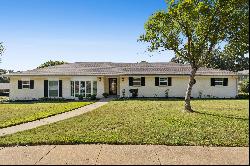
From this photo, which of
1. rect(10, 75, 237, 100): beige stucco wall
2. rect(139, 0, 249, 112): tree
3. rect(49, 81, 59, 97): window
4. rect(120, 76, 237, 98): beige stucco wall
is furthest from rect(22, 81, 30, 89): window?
rect(139, 0, 249, 112): tree

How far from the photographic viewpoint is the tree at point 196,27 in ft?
52.5

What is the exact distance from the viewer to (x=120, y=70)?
114 ft

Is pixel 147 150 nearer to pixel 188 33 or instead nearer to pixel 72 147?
pixel 72 147

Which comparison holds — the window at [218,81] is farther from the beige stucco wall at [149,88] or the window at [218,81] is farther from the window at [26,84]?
the window at [26,84]

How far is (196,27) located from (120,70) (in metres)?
17.9

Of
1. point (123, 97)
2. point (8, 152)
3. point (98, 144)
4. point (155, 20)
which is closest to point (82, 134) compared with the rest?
point (98, 144)

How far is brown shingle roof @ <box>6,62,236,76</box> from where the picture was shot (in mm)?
32531

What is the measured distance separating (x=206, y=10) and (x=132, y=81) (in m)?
17.2

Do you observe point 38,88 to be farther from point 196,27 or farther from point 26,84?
point 196,27

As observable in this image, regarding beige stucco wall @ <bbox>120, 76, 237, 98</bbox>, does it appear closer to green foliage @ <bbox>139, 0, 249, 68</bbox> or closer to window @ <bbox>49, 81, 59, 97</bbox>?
window @ <bbox>49, 81, 59, 97</bbox>

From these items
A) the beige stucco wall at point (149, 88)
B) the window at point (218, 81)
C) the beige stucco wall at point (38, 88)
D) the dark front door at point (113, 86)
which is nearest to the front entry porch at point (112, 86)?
the dark front door at point (113, 86)

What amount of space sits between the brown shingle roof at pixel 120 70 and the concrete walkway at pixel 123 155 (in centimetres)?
2345

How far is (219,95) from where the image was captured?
32312mm

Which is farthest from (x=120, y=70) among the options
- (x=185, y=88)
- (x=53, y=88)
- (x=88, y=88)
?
(x=53, y=88)
